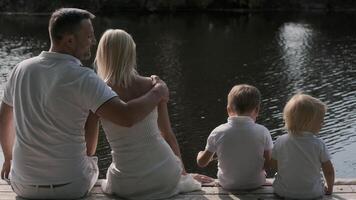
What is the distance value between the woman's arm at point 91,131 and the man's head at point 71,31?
1.36 feet

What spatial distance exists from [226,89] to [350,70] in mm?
6644

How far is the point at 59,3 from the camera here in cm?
5262

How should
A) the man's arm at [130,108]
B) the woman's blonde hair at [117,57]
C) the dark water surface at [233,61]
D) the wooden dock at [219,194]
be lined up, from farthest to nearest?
the dark water surface at [233,61] → the wooden dock at [219,194] → the woman's blonde hair at [117,57] → the man's arm at [130,108]

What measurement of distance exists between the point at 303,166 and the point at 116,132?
3.99ft

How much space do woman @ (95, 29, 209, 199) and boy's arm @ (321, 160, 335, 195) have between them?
95 cm

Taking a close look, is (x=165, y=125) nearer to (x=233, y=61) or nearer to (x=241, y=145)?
(x=241, y=145)

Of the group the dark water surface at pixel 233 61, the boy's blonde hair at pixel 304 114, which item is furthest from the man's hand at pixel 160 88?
the dark water surface at pixel 233 61

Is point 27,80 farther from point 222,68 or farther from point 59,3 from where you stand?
point 59,3

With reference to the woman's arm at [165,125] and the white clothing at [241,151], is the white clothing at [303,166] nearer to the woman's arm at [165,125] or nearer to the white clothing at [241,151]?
the white clothing at [241,151]

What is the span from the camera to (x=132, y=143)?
357cm

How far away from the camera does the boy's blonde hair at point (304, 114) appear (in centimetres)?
360

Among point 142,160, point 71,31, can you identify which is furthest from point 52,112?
point 142,160

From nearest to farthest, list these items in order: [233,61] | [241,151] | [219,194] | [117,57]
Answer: [117,57] < [219,194] < [241,151] < [233,61]

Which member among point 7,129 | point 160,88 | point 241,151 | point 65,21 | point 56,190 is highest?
point 65,21
